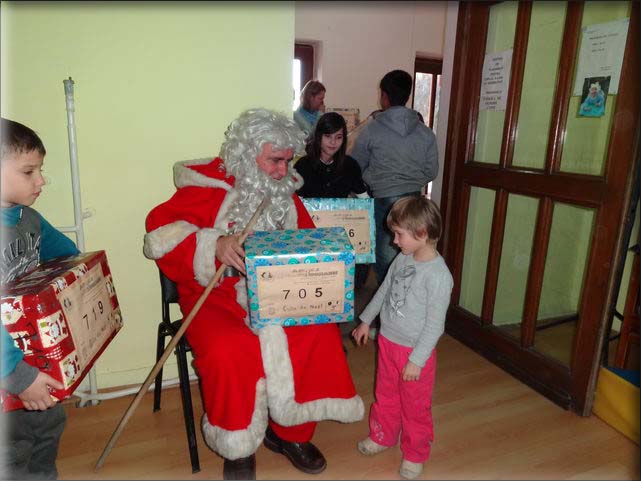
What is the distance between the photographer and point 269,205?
76.7 inches

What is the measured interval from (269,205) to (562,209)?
1841mm

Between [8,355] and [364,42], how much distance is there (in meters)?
5.24

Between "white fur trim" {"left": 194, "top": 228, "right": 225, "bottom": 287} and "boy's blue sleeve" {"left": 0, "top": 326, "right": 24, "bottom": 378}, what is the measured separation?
70 centimetres

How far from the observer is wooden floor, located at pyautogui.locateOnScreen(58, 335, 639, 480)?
5.78 ft

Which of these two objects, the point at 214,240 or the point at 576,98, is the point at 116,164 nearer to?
the point at 214,240

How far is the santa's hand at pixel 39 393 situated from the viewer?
1226 millimetres

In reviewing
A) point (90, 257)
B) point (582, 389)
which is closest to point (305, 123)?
point (90, 257)

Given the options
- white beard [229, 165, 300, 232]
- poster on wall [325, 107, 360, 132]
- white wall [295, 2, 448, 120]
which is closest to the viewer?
white beard [229, 165, 300, 232]

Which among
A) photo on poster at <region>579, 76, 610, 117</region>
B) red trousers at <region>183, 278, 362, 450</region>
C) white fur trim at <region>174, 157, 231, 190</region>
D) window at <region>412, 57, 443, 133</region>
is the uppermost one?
window at <region>412, 57, 443, 133</region>

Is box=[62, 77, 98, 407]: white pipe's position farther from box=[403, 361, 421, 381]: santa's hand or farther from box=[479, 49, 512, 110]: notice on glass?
box=[479, 49, 512, 110]: notice on glass

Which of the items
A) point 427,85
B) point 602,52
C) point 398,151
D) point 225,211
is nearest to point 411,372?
point 225,211

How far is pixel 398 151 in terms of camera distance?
2711 millimetres

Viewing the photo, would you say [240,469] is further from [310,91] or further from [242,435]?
[310,91]

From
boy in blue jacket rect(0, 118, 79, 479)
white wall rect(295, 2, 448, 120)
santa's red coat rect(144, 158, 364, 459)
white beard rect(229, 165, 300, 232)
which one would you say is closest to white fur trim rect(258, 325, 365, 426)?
santa's red coat rect(144, 158, 364, 459)
